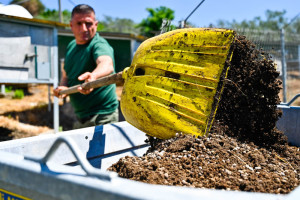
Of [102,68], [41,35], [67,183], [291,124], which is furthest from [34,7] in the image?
[67,183]

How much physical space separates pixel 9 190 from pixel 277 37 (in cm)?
593

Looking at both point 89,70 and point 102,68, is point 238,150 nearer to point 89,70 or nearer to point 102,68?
point 102,68

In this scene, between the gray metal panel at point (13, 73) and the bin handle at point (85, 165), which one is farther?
the gray metal panel at point (13, 73)

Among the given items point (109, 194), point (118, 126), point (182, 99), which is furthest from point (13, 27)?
point (109, 194)

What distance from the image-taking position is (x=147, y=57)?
5.41 ft

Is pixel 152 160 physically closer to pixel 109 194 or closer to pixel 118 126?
pixel 118 126

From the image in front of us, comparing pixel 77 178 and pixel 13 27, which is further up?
pixel 13 27

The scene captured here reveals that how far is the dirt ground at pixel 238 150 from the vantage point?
117 centimetres

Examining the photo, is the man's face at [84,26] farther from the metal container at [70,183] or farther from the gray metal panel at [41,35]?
the gray metal panel at [41,35]

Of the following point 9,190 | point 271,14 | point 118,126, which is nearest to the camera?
point 9,190

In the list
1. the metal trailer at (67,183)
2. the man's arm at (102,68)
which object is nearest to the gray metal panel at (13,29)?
the man's arm at (102,68)

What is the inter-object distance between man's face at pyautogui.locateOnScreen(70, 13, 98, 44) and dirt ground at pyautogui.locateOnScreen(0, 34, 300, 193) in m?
1.55

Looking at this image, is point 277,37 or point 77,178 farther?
point 277,37

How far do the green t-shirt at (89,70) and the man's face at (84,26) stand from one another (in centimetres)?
6
